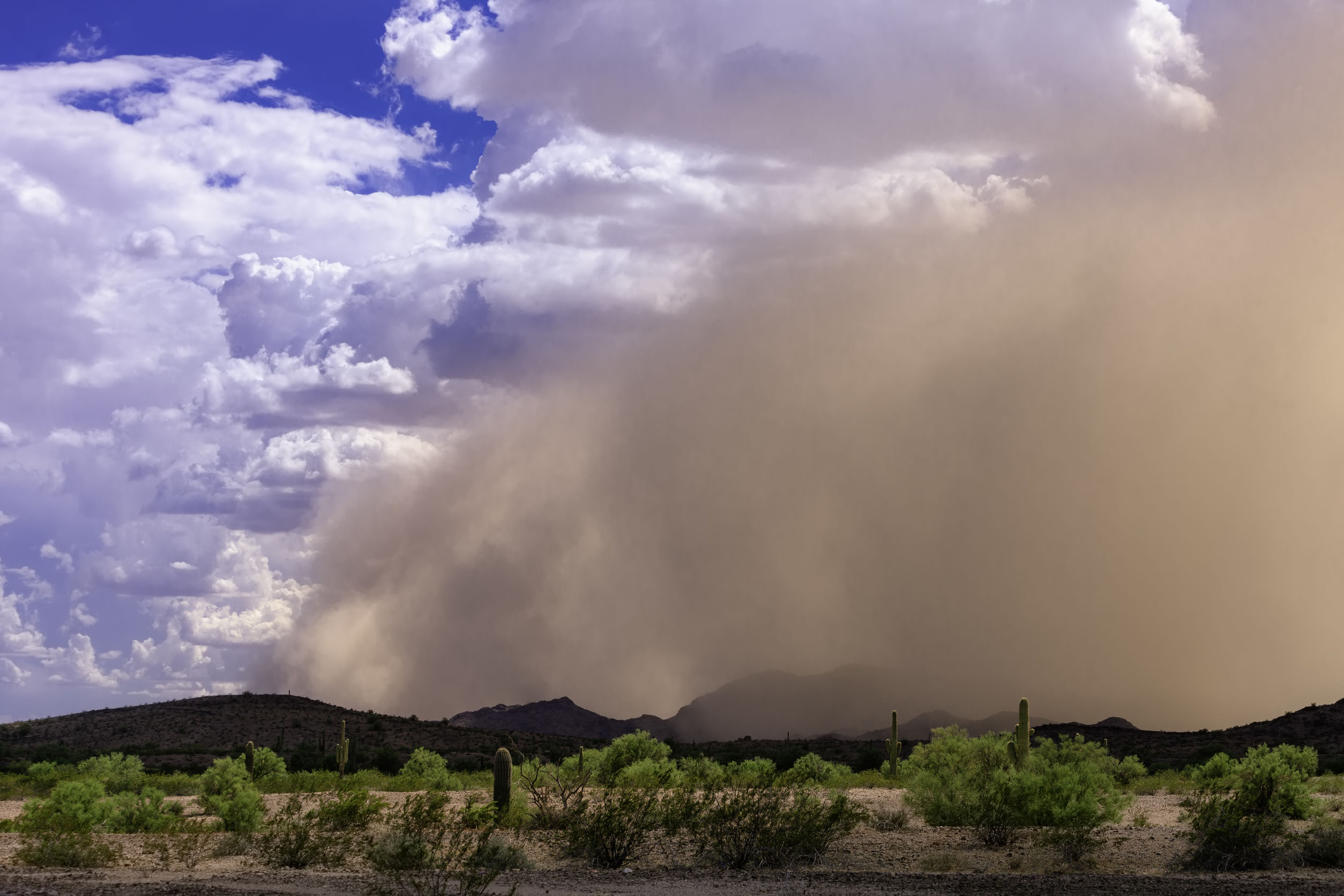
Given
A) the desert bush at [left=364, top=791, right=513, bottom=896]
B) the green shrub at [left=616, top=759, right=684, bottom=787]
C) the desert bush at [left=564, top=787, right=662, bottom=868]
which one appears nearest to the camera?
the desert bush at [left=364, top=791, right=513, bottom=896]

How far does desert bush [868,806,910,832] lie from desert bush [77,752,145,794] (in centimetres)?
2577

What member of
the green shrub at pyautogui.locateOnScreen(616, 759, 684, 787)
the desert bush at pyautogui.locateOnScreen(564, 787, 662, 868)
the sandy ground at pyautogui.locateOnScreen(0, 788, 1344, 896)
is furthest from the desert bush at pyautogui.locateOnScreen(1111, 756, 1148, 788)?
the desert bush at pyautogui.locateOnScreen(564, 787, 662, 868)

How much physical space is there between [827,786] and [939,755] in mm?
5732

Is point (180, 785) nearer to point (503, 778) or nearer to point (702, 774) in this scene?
point (702, 774)

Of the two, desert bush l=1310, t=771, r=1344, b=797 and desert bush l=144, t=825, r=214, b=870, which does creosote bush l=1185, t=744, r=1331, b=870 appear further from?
desert bush l=144, t=825, r=214, b=870

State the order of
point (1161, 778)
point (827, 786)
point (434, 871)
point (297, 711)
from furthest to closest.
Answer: point (297, 711) → point (1161, 778) → point (827, 786) → point (434, 871)

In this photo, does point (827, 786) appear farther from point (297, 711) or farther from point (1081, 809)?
point (297, 711)

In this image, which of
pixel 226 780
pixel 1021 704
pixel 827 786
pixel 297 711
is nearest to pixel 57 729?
pixel 297 711

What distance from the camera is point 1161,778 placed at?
46.9 metres

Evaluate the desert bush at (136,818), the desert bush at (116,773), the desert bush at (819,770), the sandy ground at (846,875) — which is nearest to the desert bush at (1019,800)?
the sandy ground at (846,875)

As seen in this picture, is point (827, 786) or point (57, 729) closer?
point (827, 786)

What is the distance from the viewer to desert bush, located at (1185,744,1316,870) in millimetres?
23078

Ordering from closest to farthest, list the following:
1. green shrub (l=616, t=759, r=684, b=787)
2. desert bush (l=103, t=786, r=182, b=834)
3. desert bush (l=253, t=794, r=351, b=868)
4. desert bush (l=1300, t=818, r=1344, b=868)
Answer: desert bush (l=1300, t=818, r=1344, b=868) < desert bush (l=253, t=794, r=351, b=868) < desert bush (l=103, t=786, r=182, b=834) < green shrub (l=616, t=759, r=684, b=787)

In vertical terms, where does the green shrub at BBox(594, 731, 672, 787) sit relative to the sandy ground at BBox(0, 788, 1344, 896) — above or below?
above
